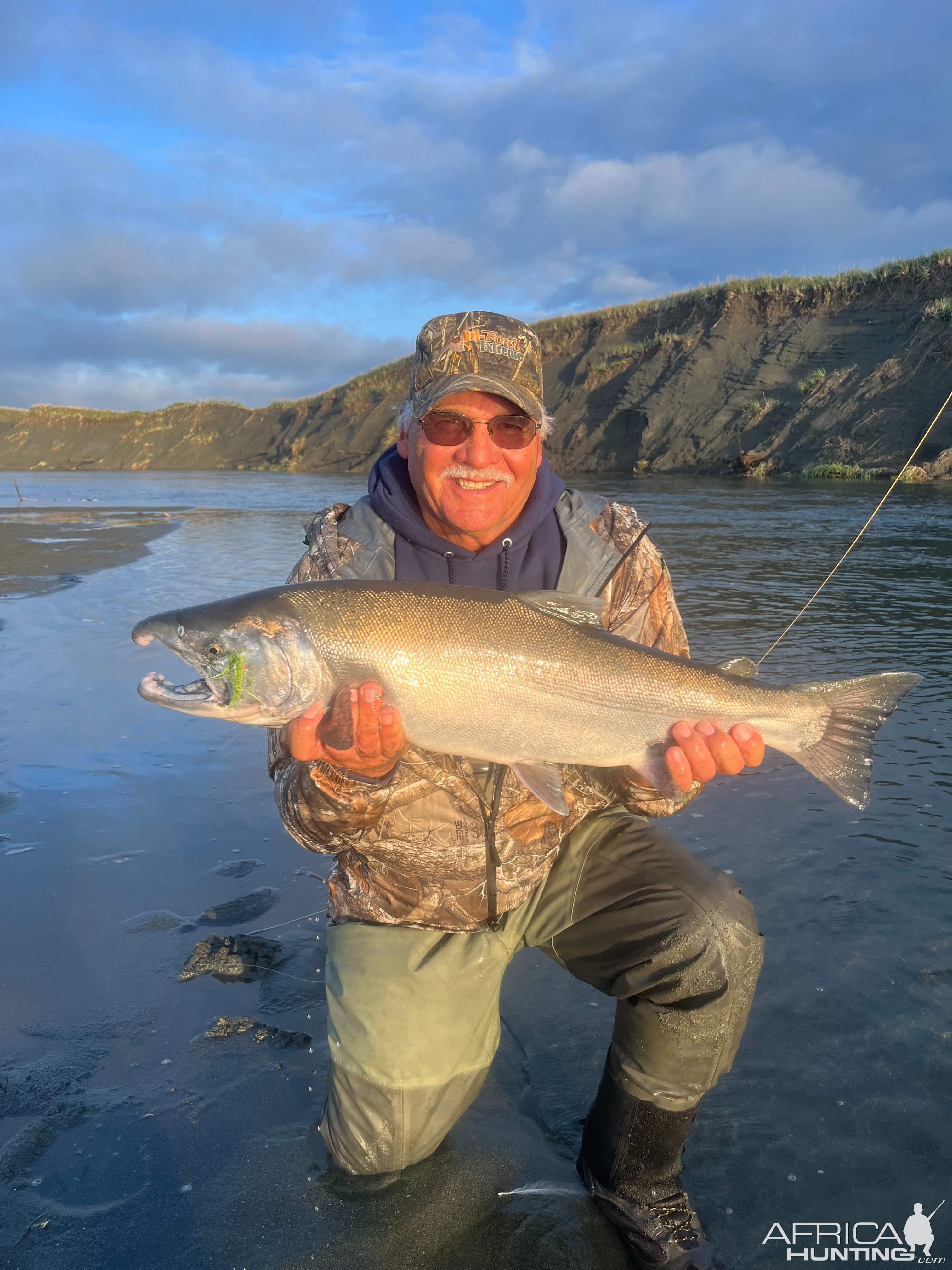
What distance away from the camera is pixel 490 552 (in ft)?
10.8

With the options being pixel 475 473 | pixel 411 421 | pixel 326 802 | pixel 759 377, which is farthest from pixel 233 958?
pixel 759 377

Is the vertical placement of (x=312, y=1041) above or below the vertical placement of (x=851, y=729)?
below

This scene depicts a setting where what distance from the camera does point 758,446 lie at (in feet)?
106

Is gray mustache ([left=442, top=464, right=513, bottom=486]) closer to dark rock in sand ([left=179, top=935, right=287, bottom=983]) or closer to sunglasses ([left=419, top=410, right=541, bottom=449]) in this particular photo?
sunglasses ([left=419, top=410, right=541, bottom=449])

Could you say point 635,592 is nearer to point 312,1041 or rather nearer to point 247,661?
point 247,661

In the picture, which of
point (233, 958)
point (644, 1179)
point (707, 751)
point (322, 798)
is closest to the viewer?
point (644, 1179)

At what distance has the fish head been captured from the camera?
8.86 feet

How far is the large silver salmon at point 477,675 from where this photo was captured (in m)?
2.72

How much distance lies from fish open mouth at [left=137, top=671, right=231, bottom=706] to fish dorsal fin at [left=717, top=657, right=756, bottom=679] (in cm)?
176

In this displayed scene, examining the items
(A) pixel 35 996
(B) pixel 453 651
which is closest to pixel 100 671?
(A) pixel 35 996

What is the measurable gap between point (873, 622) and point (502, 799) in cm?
707

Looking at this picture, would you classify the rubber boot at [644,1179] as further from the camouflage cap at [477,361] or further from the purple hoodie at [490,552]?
the camouflage cap at [477,361]

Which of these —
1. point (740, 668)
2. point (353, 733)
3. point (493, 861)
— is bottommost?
point (493, 861)

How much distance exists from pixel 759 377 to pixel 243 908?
35.9 metres
